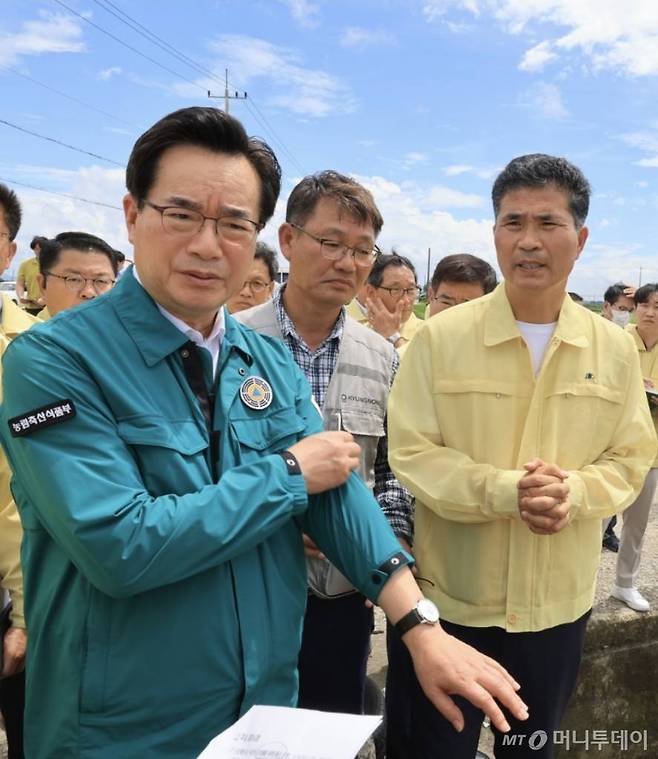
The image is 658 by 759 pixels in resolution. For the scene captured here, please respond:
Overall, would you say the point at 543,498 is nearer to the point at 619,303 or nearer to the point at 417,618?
the point at 417,618

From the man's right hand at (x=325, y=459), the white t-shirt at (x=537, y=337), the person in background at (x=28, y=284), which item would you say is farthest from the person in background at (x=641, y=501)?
the person in background at (x=28, y=284)

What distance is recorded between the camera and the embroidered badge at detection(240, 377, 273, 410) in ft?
4.53

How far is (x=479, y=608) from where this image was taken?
201 centimetres

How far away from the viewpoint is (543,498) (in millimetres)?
1798

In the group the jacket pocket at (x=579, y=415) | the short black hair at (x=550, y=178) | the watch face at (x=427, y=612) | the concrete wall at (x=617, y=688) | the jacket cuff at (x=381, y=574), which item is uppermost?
the short black hair at (x=550, y=178)

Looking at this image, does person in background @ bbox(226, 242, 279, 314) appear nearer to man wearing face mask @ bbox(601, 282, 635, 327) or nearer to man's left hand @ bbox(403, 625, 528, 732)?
man's left hand @ bbox(403, 625, 528, 732)

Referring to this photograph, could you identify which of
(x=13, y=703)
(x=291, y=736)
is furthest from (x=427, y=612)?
(x=13, y=703)

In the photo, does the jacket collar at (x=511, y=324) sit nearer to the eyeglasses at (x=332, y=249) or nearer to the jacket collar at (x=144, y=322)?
the eyeglasses at (x=332, y=249)

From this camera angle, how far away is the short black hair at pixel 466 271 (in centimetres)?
333

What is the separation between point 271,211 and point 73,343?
0.63m

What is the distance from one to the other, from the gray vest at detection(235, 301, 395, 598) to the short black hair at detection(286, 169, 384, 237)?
37cm

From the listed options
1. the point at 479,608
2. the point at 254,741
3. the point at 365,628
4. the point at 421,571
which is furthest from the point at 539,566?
the point at 254,741

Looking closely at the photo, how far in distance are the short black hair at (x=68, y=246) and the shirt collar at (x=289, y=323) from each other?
6.02 ft

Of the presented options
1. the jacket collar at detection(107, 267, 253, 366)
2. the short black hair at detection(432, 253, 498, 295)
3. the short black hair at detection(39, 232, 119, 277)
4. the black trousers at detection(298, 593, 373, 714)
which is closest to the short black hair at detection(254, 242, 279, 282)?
the short black hair at detection(39, 232, 119, 277)
